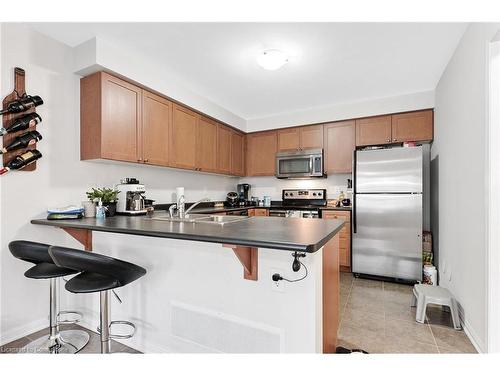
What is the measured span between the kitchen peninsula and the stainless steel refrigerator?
5.94ft

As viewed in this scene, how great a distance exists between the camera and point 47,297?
2320mm

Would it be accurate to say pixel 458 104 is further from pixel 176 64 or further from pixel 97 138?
pixel 97 138

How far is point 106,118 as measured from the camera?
8.02 feet

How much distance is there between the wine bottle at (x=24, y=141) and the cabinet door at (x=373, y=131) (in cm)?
381

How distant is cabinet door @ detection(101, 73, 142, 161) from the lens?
2.44 meters

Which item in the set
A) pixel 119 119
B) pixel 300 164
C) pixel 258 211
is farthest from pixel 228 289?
pixel 300 164

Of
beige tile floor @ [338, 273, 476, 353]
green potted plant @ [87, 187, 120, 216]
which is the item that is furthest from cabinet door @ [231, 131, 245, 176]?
beige tile floor @ [338, 273, 476, 353]

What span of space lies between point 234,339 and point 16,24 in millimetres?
2845

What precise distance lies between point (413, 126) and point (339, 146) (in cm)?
99

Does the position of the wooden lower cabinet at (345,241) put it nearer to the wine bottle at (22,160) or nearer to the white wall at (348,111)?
the white wall at (348,111)

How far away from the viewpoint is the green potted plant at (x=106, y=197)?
7.93 feet

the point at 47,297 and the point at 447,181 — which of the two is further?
the point at 447,181

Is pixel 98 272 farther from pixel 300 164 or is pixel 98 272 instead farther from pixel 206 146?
pixel 300 164
